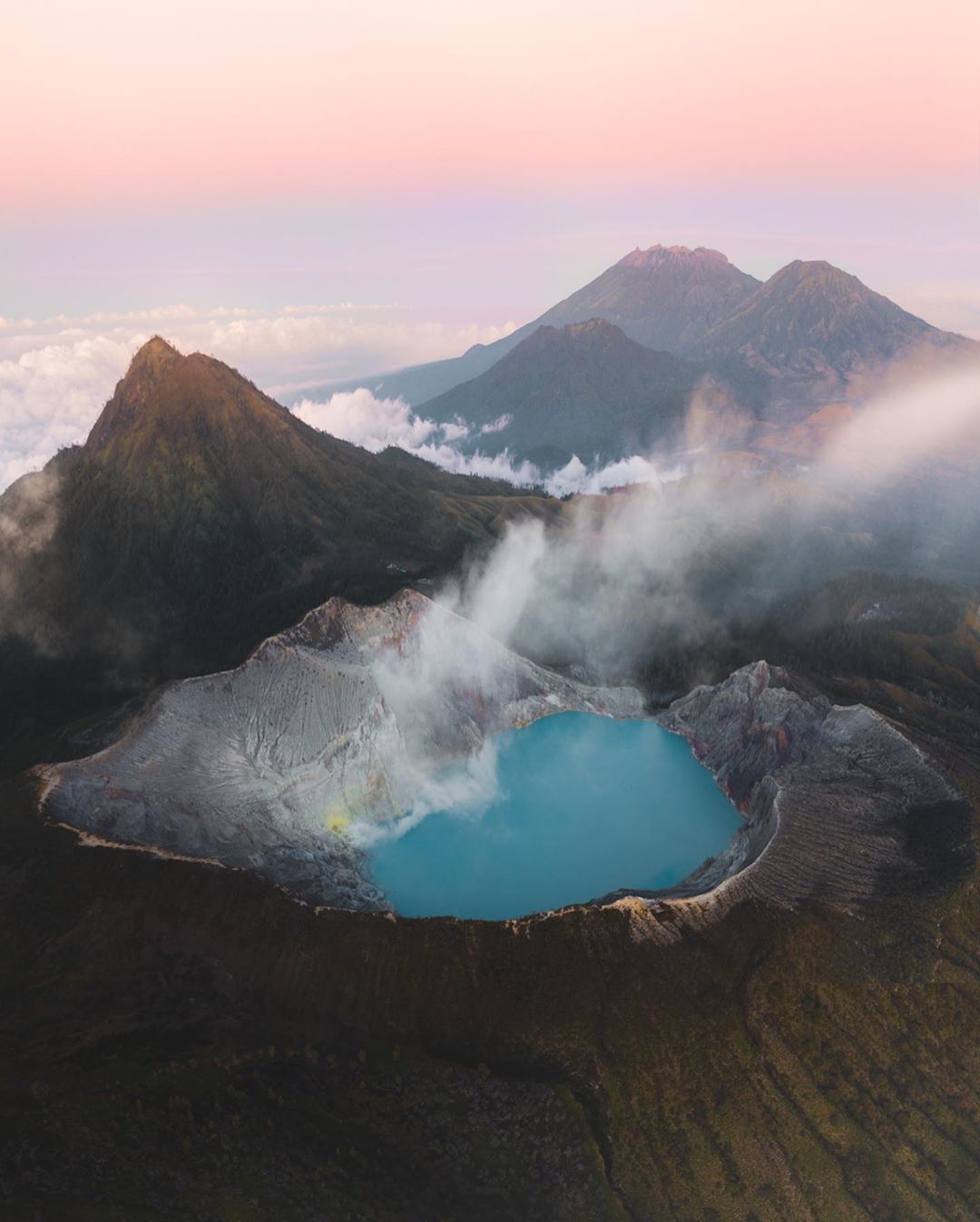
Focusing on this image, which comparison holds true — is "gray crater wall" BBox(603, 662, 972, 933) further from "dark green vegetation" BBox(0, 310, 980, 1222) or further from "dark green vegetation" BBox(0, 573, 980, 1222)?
"dark green vegetation" BBox(0, 573, 980, 1222)

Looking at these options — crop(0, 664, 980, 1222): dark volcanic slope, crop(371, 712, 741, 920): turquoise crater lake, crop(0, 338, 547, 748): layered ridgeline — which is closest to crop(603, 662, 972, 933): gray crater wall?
crop(0, 664, 980, 1222): dark volcanic slope

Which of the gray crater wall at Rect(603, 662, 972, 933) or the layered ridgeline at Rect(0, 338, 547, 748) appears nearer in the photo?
the gray crater wall at Rect(603, 662, 972, 933)

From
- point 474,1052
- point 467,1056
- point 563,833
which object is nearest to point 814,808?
point 563,833

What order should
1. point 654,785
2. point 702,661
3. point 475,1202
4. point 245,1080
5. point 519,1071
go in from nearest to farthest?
point 475,1202 → point 245,1080 → point 519,1071 → point 654,785 → point 702,661

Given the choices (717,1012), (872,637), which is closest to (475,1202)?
(717,1012)

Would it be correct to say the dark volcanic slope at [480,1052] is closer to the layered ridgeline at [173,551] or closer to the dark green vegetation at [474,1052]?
the dark green vegetation at [474,1052]

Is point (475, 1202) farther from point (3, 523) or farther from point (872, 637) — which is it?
point (3, 523)

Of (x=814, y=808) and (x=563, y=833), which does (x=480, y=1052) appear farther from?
(x=814, y=808)

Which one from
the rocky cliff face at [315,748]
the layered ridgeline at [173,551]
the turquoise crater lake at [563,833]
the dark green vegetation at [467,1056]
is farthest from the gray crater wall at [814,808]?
the layered ridgeline at [173,551]
